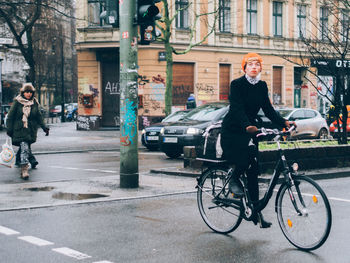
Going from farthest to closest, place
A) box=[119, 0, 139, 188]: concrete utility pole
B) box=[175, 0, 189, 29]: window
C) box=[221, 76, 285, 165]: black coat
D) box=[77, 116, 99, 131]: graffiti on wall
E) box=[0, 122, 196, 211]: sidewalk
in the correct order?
box=[175, 0, 189, 29]: window < box=[77, 116, 99, 131]: graffiti on wall < box=[119, 0, 139, 188]: concrete utility pole < box=[0, 122, 196, 211]: sidewalk < box=[221, 76, 285, 165]: black coat

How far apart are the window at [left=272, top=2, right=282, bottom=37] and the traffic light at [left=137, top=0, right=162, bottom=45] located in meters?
31.1

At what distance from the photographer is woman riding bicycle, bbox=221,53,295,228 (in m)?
6.47

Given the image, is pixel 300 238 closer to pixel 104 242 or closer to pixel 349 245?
pixel 349 245

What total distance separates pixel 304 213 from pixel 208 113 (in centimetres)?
1115

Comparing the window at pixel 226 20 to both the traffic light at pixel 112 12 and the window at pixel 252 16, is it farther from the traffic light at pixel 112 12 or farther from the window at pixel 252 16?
the traffic light at pixel 112 12

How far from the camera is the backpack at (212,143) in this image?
794 cm

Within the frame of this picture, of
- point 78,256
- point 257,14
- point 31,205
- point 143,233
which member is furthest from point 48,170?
point 257,14

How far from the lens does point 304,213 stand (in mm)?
5965

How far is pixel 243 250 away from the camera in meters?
6.05

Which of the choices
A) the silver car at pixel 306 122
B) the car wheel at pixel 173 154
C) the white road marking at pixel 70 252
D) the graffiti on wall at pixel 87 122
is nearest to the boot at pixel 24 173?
the car wheel at pixel 173 154

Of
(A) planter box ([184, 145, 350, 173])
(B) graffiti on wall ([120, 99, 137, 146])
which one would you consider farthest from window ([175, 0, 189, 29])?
(B) graffiti on wall ([120, 99, 137, 146])

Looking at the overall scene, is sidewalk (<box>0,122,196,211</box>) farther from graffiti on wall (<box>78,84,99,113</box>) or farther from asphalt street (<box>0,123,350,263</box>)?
graffiti on wall (<box>78,84,99,113</box>)

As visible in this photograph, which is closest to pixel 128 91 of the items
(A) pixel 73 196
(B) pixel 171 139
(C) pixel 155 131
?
(A) pixel 73 196

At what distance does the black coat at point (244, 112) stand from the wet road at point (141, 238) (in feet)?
3.15
